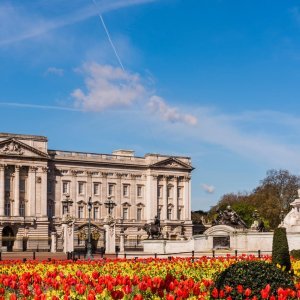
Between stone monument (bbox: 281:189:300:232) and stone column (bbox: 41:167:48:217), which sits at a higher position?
stone column (bbox: 41:167:48:217)

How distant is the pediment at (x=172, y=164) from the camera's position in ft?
344

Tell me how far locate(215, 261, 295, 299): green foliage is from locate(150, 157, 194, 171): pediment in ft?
297

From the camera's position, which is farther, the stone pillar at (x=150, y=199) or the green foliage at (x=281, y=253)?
the stone pillar at (x=150, y=199)


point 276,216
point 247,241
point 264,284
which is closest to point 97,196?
point 276,216

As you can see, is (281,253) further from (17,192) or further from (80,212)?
(80,212)

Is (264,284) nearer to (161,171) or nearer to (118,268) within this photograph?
(118,268)

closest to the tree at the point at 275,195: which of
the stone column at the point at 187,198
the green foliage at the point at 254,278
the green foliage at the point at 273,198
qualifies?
the green foliage at the point at 273,198

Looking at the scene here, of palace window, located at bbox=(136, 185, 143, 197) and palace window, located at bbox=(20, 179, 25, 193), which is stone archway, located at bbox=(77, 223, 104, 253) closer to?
palace window, located at bbox=(20, 179, 25, 193)

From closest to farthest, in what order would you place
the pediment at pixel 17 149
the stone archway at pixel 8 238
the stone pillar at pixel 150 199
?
the stone archway at pixel 8 238
the pediment at pixel 17 149
the stone pillar at pixel 150 199

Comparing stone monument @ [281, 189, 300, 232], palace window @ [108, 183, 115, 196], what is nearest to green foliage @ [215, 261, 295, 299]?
stone monument @ [281, 189, 300, 232]

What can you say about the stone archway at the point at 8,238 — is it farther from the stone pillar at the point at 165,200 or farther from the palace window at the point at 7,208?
the stone pillar at the point at 165,200

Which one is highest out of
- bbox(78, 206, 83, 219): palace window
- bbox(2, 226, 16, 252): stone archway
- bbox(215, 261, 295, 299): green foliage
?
bbox(78, 206, 83, 219): palace window

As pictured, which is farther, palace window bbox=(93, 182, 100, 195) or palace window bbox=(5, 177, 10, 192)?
palace window bbox=(93, 182, 100, 195)

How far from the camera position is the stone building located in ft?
295
